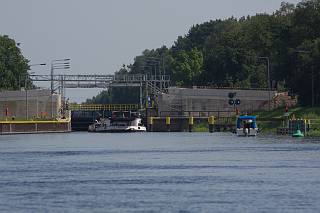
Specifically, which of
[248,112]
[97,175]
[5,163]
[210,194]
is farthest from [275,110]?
[210,194]

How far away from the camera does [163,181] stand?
64.8 metres

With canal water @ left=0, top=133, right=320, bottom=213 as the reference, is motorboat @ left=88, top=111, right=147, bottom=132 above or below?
above

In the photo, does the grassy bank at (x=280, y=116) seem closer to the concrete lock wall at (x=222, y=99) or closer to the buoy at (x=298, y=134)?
the buoy at (x=298, y=134)

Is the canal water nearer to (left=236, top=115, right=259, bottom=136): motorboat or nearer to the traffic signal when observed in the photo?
(left=236, top=115, right=259, bottom=136): motorboat

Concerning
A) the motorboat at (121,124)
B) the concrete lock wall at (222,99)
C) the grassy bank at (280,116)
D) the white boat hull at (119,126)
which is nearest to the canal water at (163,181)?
the grassy bank at (280,116)

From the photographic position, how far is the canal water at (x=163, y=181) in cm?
5278

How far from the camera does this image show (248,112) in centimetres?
18700

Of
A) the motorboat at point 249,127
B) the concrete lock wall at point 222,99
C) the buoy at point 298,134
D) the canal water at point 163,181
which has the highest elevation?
the concrete lock wall at point 222,99

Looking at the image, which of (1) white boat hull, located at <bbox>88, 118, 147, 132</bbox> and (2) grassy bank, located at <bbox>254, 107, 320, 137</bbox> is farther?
(1) white boat hull, located at <bbox>88, 118, 147, 132</bbox>

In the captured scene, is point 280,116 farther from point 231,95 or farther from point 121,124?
point 121,124

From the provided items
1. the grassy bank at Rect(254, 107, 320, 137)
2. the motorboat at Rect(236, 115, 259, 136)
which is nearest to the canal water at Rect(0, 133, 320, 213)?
the motorboat at Rect(236, 115, 259, 136)

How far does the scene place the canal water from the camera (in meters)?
52.8

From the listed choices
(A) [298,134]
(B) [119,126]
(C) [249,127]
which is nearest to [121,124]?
(B) [119,126]

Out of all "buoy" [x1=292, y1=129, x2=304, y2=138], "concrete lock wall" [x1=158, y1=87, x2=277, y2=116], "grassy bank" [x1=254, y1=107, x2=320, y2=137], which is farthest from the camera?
"concrete lock wall" [x1=158, y1=87, x2=277, y2=116]
